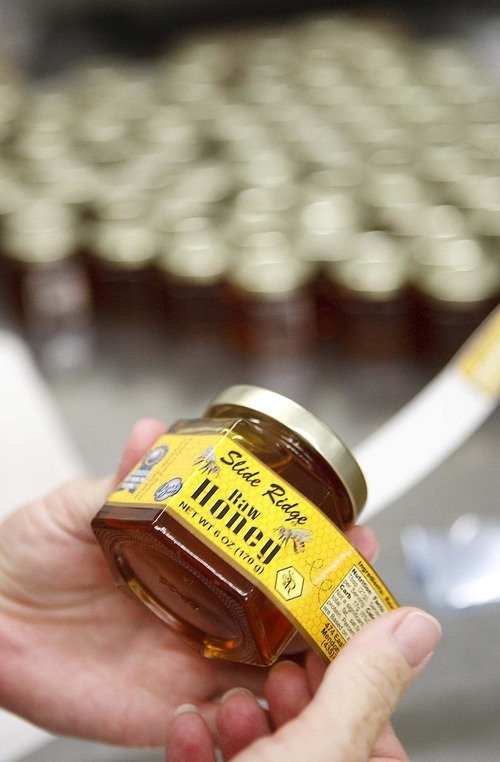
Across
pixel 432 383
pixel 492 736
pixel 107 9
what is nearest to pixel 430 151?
pixel 432 383

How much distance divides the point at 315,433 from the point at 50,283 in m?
0.74

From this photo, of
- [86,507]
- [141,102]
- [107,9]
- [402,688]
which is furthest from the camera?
[107,9]

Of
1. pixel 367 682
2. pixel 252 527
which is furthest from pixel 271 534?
pixel 367 682

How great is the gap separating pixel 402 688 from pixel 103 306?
879 millimetres

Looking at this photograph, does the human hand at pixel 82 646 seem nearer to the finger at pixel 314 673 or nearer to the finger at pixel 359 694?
the finger at pixel 314 673

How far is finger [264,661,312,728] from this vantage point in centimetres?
74

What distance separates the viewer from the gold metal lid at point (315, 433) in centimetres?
70

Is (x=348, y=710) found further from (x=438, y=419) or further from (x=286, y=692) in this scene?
(x=438, y=419)

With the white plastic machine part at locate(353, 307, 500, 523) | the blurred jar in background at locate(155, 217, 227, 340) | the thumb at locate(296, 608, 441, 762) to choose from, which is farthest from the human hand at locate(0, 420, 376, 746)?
the blurred jar in background at locate(155, 217, 227, 340)

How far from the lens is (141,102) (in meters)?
1.73

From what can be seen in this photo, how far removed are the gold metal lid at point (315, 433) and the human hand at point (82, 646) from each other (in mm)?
185

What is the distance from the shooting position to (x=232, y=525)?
0.64 metres

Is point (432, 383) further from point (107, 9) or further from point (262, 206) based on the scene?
point (107, 9)

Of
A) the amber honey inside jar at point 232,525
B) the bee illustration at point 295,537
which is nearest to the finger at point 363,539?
the amber honey inside jar at point 232,525
